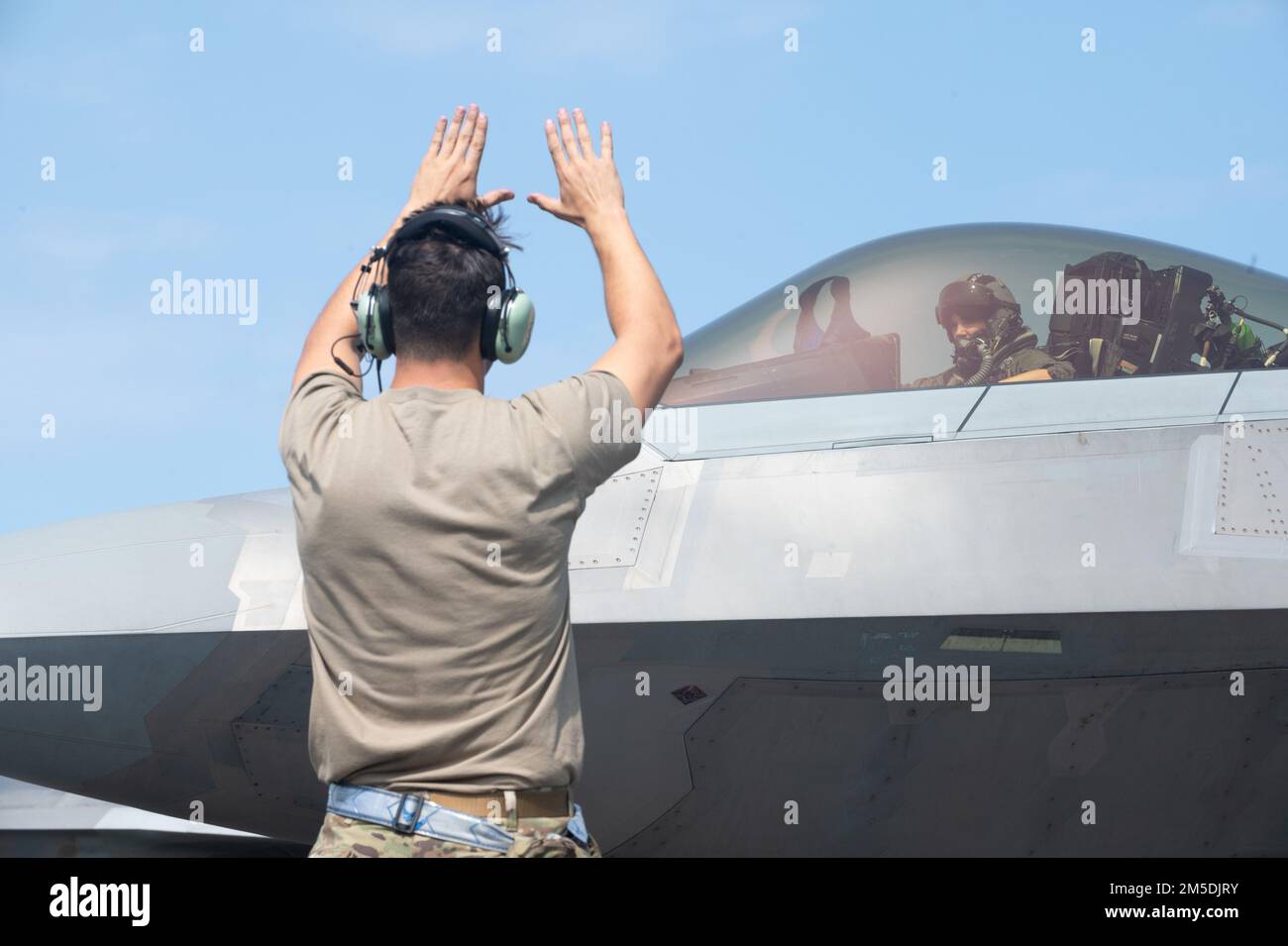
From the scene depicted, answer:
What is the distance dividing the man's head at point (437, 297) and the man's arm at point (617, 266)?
28 centimetres

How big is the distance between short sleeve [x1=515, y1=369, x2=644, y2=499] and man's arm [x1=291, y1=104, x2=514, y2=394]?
1.63ft

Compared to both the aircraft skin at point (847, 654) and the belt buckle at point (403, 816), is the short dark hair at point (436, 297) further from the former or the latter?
the aircraft skin at point (847, 654)

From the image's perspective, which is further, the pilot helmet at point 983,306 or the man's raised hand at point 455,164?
the pilot helmet at point 983,306

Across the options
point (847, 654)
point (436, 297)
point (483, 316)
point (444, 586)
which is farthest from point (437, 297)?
point (847, 654)

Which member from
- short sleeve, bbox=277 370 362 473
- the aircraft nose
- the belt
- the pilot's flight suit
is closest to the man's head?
short sleeve, bbox=277 370 362 473

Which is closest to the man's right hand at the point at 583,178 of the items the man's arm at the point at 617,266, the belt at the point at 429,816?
the man's arm at the point at 617,266

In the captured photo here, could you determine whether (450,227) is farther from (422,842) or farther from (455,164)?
(422,842)

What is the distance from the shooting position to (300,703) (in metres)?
4.66

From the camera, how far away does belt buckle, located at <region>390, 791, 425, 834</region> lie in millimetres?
2229

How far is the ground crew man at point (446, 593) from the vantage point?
2.25 meters

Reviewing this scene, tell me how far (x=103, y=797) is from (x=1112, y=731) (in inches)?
155

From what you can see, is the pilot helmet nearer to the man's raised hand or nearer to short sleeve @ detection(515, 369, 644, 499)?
the man's raised hand

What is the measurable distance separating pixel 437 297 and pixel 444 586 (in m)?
0.60
